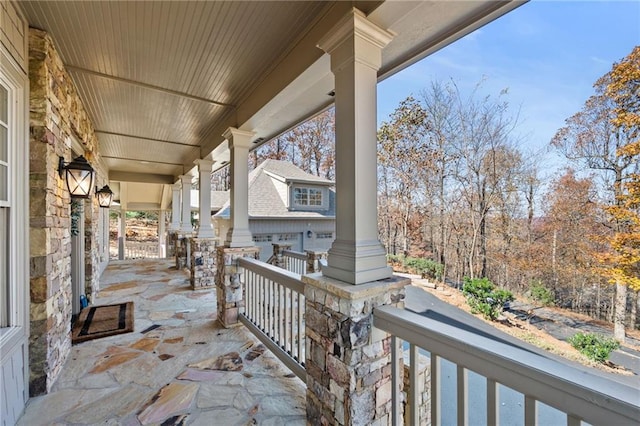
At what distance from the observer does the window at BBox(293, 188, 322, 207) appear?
11492 mm

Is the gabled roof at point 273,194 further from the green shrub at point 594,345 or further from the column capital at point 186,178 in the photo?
the green shrub at point 594,345

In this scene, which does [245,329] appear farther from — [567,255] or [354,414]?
[567,255]

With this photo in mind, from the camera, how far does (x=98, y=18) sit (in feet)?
6.93

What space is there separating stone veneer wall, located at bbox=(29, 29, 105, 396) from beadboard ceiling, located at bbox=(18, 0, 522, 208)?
32 centimetres

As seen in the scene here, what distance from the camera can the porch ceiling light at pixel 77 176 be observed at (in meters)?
2.66

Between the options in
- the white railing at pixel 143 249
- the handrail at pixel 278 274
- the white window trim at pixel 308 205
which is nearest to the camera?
the handrail at pixel 278 274

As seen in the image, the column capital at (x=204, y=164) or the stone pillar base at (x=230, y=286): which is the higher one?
the column capital at (x=204, y=164)

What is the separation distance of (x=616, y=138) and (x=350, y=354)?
7.82 m

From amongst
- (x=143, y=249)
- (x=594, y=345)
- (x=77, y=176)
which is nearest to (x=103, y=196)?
(x=77, y=176)

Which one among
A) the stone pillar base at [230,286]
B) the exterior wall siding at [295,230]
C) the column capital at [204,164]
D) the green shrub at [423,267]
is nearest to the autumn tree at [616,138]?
the green shrub at [423,267]

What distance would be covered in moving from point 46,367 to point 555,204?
10.8 metres

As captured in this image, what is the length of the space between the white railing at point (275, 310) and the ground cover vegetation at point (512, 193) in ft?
20.0

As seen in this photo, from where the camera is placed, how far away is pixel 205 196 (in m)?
5.76

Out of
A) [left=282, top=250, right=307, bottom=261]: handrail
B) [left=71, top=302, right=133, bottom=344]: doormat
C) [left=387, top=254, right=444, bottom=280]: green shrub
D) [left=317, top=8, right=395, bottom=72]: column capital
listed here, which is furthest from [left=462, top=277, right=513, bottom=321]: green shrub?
[left=71, top=302, right=133, bottom=344]: doormat
